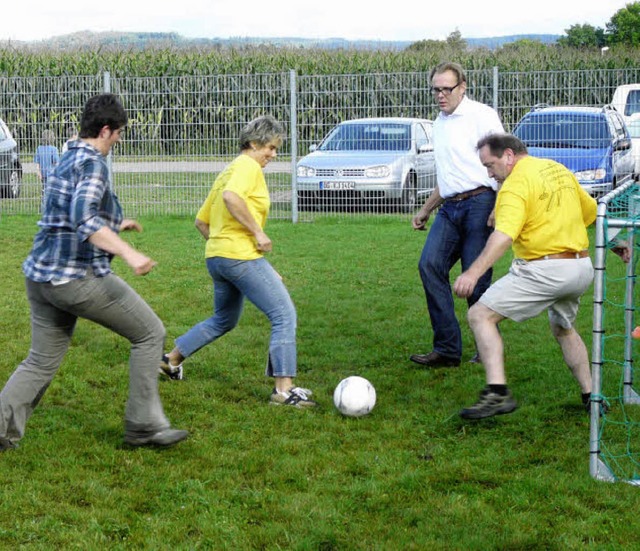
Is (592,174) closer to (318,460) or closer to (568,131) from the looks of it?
(568,131)

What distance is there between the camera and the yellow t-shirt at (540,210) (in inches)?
212

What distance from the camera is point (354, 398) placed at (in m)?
6.02

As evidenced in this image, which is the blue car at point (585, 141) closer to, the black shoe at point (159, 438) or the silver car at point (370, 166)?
the silver car at point (370, 166)

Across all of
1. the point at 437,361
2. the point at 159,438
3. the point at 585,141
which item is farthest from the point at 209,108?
the point at 159,438

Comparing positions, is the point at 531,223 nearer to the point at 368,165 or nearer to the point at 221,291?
the point at 221,291

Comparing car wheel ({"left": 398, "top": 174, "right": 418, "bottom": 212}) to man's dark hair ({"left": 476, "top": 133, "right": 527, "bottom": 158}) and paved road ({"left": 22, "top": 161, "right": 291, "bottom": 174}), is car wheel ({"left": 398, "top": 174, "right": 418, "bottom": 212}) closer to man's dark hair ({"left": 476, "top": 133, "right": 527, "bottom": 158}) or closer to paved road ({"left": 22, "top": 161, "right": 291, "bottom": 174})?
paved road ({"left": 22, "top": 161, "right": 291, "bottom": 174})

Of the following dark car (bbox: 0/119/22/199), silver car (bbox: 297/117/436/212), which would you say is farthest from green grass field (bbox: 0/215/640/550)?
dark car (bbox: 0/119/22/199)

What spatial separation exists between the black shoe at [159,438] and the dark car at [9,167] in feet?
40.0

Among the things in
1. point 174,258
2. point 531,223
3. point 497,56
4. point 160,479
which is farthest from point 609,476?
point 497,56

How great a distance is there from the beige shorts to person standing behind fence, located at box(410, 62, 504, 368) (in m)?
1.33

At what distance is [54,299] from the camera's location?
5.08m

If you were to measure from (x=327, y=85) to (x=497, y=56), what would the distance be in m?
17.5

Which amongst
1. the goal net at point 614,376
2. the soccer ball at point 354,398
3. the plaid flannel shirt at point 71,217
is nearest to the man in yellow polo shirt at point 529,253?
the goal net at point 614,376

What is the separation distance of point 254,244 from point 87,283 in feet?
4.81
